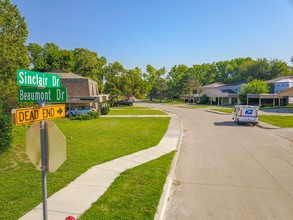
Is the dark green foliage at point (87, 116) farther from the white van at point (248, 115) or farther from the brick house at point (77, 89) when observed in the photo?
the white van at point (248, 115)

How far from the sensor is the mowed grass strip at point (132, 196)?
4637mm

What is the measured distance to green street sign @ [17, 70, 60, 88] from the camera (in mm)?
3112

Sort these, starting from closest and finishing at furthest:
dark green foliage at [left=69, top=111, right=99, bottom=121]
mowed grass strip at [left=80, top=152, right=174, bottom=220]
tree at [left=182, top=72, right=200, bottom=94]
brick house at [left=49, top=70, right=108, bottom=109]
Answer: mowed grass strip at [left=80, top=152, right=174, bottom=220] < dark green foliage at [left=69, top=111, right=99, bottom=121] < brick house at [left=49, top=70, right=108, bottom=109] < tree at [left=182, top=72, right=200, bottom=94]

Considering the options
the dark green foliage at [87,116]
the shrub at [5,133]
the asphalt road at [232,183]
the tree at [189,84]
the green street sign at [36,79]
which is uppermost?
the tree at [189,84]

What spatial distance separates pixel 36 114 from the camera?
3254 millimetres

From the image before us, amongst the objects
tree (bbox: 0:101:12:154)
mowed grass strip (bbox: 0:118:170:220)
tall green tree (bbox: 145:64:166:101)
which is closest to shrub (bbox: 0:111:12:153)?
tree (bbox: 0:101:12:154)

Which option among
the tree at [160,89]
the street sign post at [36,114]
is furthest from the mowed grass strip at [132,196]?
the tree at [160,89]

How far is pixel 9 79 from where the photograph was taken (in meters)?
10.9

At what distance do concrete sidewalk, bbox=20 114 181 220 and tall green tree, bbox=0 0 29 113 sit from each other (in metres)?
5.42

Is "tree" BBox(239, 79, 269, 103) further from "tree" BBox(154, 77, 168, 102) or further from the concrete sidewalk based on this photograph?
the concrete sidewalk

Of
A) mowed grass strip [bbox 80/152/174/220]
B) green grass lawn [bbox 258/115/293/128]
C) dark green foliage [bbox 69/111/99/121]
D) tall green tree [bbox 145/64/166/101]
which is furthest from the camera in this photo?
tall green tree [bbox 145/64/166/101]

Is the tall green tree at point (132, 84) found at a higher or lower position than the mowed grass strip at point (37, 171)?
higher

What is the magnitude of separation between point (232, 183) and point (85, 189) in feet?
14.0

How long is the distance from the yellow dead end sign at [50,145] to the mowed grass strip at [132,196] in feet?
5.78
